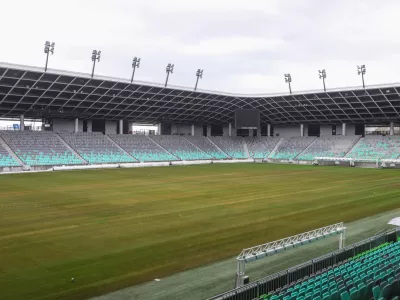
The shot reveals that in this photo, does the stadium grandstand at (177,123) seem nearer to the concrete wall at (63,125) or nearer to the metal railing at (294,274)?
the concrete wall at (63,125)

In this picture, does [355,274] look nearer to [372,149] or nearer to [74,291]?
[74,291]

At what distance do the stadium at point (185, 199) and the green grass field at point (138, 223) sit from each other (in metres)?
0.09

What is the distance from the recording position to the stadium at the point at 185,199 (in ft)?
43.8

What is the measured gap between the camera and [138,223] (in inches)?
893

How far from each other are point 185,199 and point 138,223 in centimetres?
886

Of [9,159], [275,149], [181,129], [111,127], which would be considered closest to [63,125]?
[111,127]

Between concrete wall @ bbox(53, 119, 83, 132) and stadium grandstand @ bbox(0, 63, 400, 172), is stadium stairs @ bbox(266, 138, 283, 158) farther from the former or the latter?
concrete wall @ bbox(53, 119, 83, 132)

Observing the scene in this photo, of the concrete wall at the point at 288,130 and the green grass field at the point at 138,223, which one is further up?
the concrete wall at the point at 288,130

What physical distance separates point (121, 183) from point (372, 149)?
5594 cm

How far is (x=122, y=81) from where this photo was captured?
61062 millimetres

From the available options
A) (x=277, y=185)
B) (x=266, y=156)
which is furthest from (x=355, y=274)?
(x=266, y=156)

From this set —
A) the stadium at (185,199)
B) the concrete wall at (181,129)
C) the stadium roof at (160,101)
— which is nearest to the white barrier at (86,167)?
the stadium at (185,199)

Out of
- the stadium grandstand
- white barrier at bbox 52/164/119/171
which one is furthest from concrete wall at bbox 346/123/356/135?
white barrier at bbox 52/164/119/171

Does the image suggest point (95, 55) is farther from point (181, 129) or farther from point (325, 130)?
point (325, 130)
